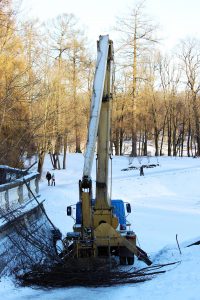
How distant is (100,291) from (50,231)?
17.5 feet

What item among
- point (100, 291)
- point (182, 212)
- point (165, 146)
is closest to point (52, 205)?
point (182, 212)

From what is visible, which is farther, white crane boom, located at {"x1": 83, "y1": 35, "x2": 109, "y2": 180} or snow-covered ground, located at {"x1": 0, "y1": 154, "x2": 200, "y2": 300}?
white crane boom, located at {"x1": 83, "y1": 35, "x2": 109, "y2": 180}

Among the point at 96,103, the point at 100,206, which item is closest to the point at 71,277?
the point at 100,206

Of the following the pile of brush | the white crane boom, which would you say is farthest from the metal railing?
the pile of brush

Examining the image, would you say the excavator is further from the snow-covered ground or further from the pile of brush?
the snow-covered ground

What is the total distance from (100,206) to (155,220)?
11593 millimetres

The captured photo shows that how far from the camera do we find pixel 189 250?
10445 millimetres

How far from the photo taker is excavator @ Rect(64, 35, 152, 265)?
9.76m

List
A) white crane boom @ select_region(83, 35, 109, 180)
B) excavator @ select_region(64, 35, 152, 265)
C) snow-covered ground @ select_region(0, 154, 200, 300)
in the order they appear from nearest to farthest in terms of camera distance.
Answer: snow-covered ground @ select_region(0, 154, 200, 300) < white crane boom @ select_region(83, 35, 109, 180) < excavator @ select_region(64, 35, 152, 265)

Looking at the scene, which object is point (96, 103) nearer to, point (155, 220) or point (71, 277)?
point (71, 277)

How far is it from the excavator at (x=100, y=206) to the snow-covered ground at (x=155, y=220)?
1009 mm

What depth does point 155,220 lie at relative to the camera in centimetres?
2205

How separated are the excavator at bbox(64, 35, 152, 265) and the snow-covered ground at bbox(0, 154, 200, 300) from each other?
1.01m

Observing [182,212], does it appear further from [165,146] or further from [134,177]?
[165,146]
